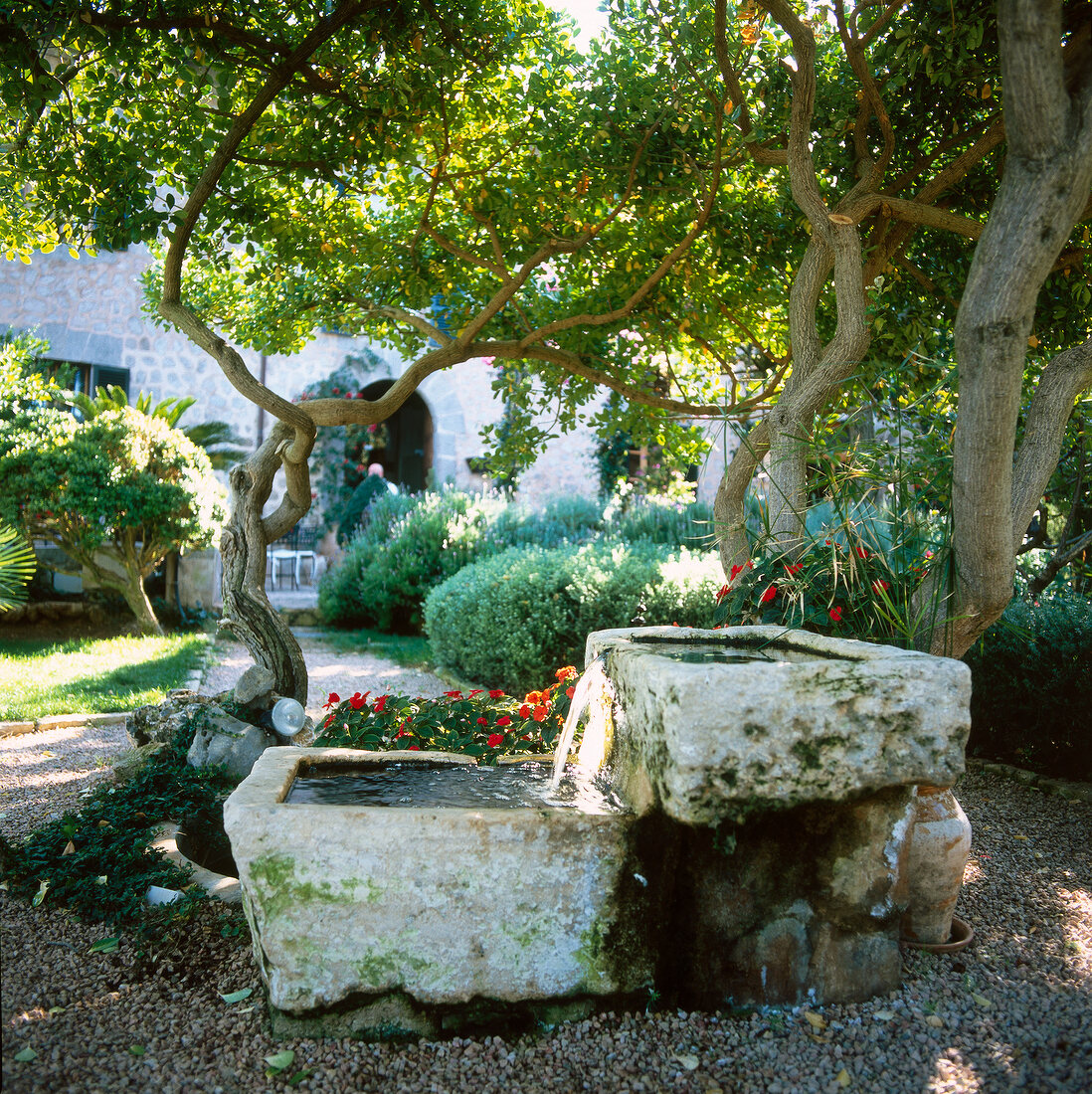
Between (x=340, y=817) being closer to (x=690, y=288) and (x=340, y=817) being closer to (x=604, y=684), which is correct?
(x=604, y=684)

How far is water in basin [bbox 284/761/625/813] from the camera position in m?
2.43

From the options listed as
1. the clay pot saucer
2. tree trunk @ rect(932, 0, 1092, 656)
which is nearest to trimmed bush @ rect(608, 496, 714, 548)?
tree trunk @ rect(932, 0, 1092, 656)

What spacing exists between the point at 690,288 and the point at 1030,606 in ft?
8.26

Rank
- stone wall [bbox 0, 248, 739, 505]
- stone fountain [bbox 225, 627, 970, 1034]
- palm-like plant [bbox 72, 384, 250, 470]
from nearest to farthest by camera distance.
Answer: stone fountain [bbox 225, 627, 970, 1034]
palm-like plant [bbox 72, 384, 250, 470]
stone wall [bbox 0, 248, 739, 505]

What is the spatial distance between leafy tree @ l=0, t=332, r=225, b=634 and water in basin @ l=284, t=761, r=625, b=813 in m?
5.77

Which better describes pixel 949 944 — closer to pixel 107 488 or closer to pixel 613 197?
pixel 613 197

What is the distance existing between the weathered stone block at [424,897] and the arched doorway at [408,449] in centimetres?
1224

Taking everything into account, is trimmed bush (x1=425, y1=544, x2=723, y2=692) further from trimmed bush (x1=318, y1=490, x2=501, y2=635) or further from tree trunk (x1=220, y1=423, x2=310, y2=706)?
trimmed bush (x1=318, y1=490, x2=501, y2=635)

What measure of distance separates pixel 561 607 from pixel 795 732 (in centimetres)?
423

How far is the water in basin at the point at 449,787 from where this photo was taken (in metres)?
2.43

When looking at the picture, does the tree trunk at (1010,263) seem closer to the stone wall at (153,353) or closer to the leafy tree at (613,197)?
the leafy tree at (613,197)

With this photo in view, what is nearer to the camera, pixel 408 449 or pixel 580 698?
pixel 580 698

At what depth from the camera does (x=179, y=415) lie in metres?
9.08

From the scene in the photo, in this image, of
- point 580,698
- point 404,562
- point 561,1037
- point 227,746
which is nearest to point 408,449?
point 404,562
